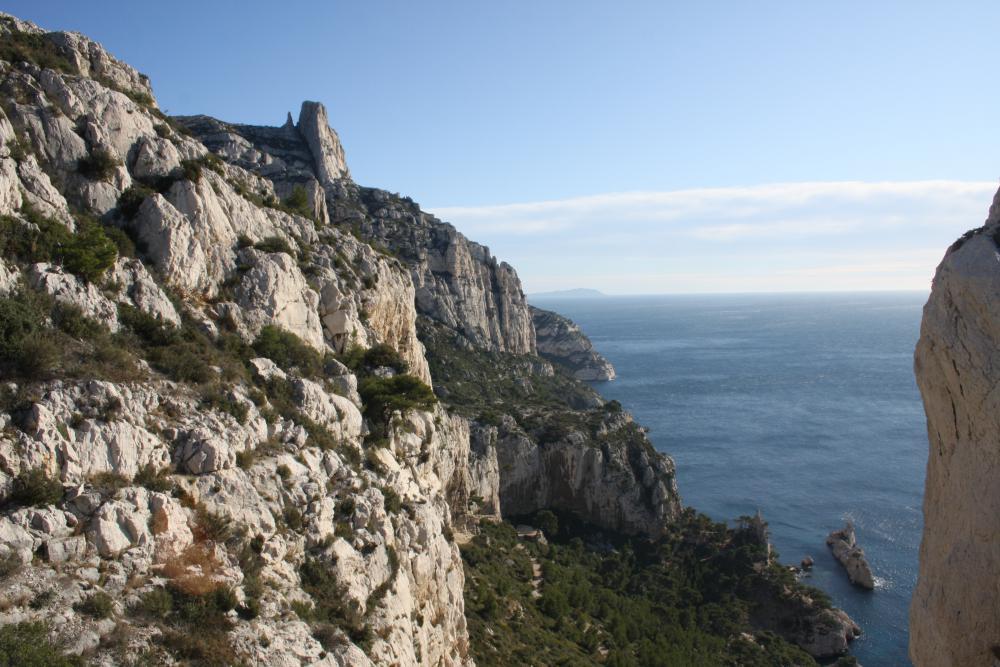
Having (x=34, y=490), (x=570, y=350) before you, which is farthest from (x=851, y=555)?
(x=570, y=350)

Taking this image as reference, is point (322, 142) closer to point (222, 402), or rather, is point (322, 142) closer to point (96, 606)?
point (222, 402)

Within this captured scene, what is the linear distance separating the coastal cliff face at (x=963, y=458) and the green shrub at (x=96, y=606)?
50.6 feet

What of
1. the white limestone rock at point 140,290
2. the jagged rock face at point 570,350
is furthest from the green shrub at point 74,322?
the jagged rock face at point 570,350

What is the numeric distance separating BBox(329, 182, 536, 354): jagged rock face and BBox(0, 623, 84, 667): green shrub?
64648mm

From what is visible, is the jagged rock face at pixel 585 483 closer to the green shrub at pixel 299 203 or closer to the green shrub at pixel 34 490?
the green shrub at pixel 299 203

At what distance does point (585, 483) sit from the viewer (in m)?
58.3

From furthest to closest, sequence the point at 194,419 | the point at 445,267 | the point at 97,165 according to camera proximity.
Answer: the point at 445,267, the point at 97,165, the point at 194,419

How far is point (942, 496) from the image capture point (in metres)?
13.0

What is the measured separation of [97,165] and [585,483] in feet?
159

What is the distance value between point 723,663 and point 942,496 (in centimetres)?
3102

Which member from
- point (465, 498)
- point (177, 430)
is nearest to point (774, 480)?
point (465, 498)

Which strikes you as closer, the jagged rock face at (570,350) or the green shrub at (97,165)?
the green shrub at (97,165)

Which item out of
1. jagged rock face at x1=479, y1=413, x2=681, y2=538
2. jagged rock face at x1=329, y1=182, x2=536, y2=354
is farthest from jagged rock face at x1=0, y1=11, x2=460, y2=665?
jagged rock face at x1=329, y1=182, x2=536, y2=354

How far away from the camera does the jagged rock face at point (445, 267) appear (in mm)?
82062
